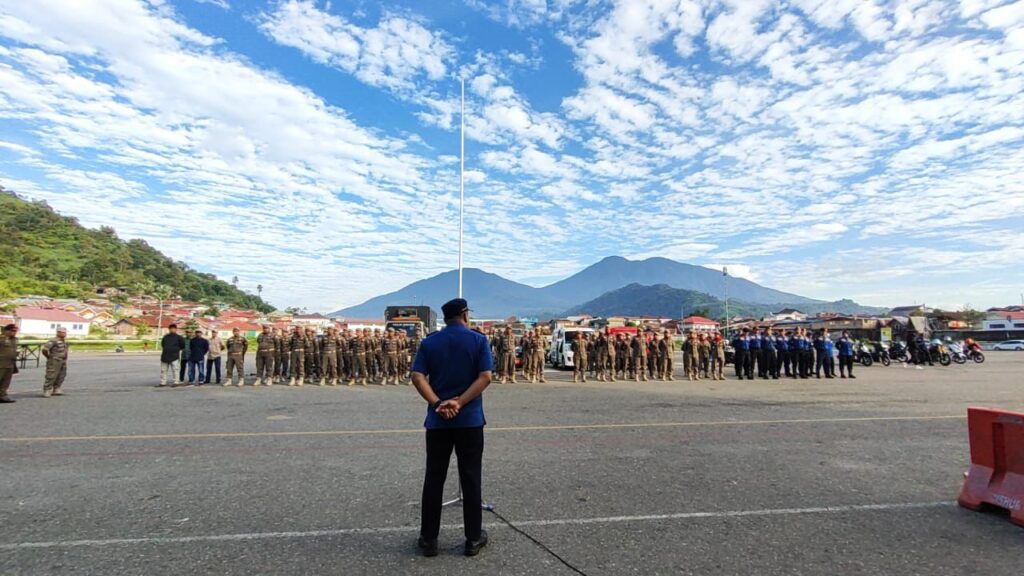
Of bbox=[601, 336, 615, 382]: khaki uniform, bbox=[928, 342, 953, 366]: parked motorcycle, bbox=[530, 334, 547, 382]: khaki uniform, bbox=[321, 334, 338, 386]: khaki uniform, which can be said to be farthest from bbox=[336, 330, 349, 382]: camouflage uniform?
bbox=[928, 342, 953, 366]: parked motorcycle

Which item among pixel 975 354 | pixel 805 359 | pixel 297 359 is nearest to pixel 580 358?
pixel 805 359

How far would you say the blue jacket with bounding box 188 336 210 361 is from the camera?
16188 millimetres

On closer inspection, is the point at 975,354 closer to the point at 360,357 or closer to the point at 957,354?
the point at 957,354

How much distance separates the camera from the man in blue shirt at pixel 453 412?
402cm

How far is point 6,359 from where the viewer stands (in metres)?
11.9

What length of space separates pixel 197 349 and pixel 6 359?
4671mm

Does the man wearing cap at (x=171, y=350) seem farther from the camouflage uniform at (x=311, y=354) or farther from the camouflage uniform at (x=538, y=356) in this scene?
the camouflage uniform at (x=538, y=356)

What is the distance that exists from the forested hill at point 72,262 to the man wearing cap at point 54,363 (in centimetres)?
10360

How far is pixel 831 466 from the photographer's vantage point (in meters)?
6.52

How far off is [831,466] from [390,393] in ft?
34.8

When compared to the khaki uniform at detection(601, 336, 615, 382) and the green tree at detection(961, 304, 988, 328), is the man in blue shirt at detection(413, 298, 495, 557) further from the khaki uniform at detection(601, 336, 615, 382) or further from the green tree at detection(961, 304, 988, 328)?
the green tree at detection(961, 304, 988, 328)

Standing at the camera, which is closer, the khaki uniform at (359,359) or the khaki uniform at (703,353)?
the khaki uniform at (359,359)

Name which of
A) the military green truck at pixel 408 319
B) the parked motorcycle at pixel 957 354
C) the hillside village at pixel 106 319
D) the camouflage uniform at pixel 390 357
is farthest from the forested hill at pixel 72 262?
the parked motorcycle at pixel 957 354

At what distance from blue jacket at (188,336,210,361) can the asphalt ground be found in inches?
207
